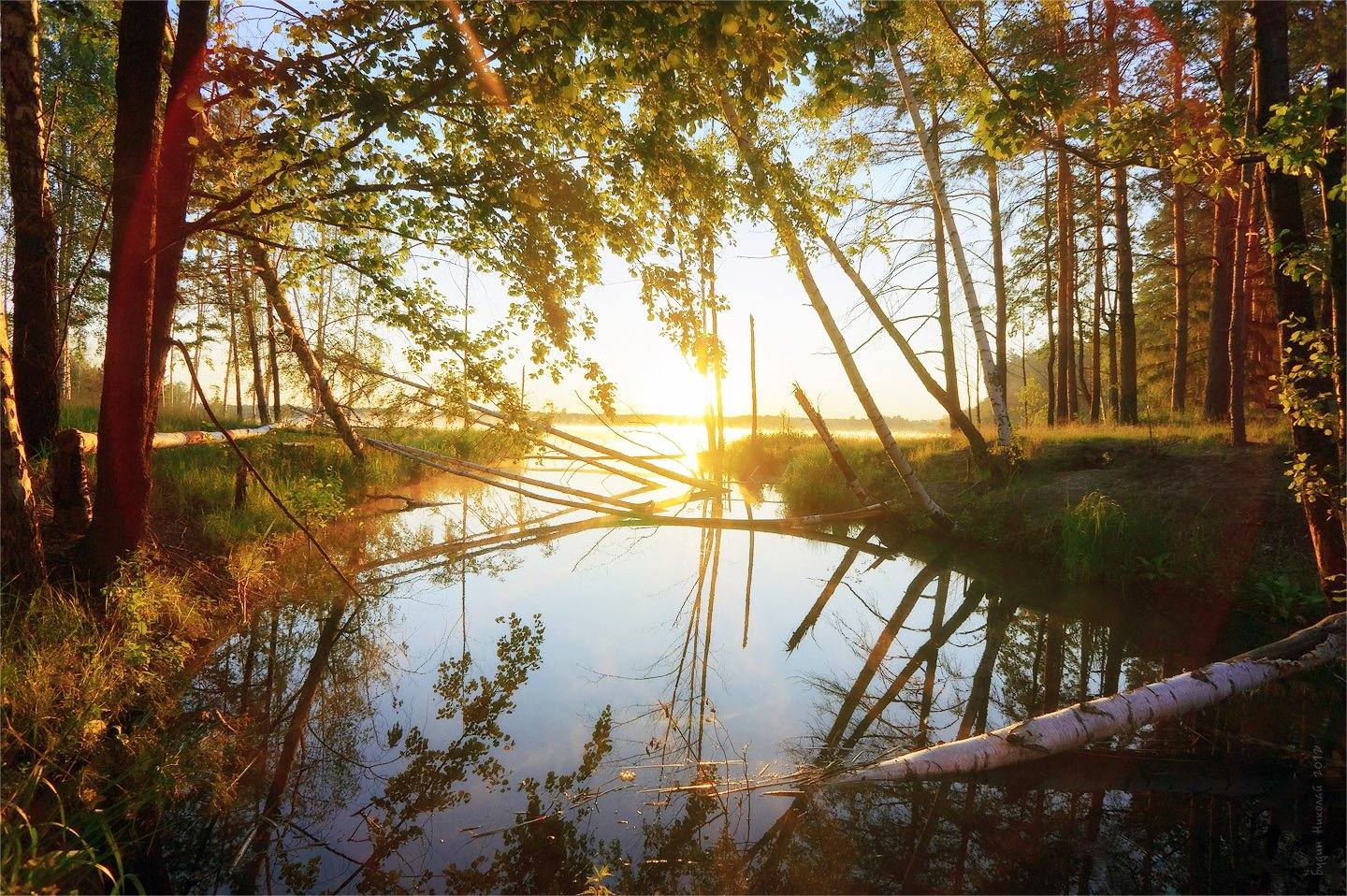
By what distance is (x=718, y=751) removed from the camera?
12.7 ft

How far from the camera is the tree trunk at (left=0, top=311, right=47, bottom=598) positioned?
3.59 m

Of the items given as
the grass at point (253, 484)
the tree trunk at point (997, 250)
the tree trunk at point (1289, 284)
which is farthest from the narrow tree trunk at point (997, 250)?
the grass at point (253, 484)

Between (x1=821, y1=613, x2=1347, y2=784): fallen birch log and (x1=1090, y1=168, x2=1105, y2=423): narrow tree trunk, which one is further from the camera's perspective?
(x1=1090, y1=168, x2=1105, y2=423): narrow tree trunk

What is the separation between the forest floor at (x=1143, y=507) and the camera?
20.7 ft

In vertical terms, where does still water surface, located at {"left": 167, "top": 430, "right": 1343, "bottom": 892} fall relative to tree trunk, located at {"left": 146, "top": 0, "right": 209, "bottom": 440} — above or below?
below

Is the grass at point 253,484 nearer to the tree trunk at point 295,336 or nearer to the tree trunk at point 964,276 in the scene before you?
the tree trunk at point 295,336

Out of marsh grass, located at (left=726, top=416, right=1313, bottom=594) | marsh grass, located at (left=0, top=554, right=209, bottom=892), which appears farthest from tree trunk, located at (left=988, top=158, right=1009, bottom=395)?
marsh grass, located at (left=0, top=554, right=209, bottom=892)

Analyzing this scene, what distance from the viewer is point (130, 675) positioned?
12.6 feet

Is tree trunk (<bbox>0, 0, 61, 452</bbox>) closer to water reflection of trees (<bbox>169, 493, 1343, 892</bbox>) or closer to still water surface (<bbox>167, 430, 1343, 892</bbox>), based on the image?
still water surface (<bbox>167, 430, 1343, 892</bbox>)

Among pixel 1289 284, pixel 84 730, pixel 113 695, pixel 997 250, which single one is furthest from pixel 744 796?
pixel 997 250

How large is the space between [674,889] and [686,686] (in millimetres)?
2325

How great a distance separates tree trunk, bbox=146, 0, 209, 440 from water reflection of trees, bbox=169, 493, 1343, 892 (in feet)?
9.08

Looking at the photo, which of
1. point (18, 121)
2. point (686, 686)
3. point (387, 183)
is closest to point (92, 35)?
point (18, 121)

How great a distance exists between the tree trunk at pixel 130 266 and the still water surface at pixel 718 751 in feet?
5.80
